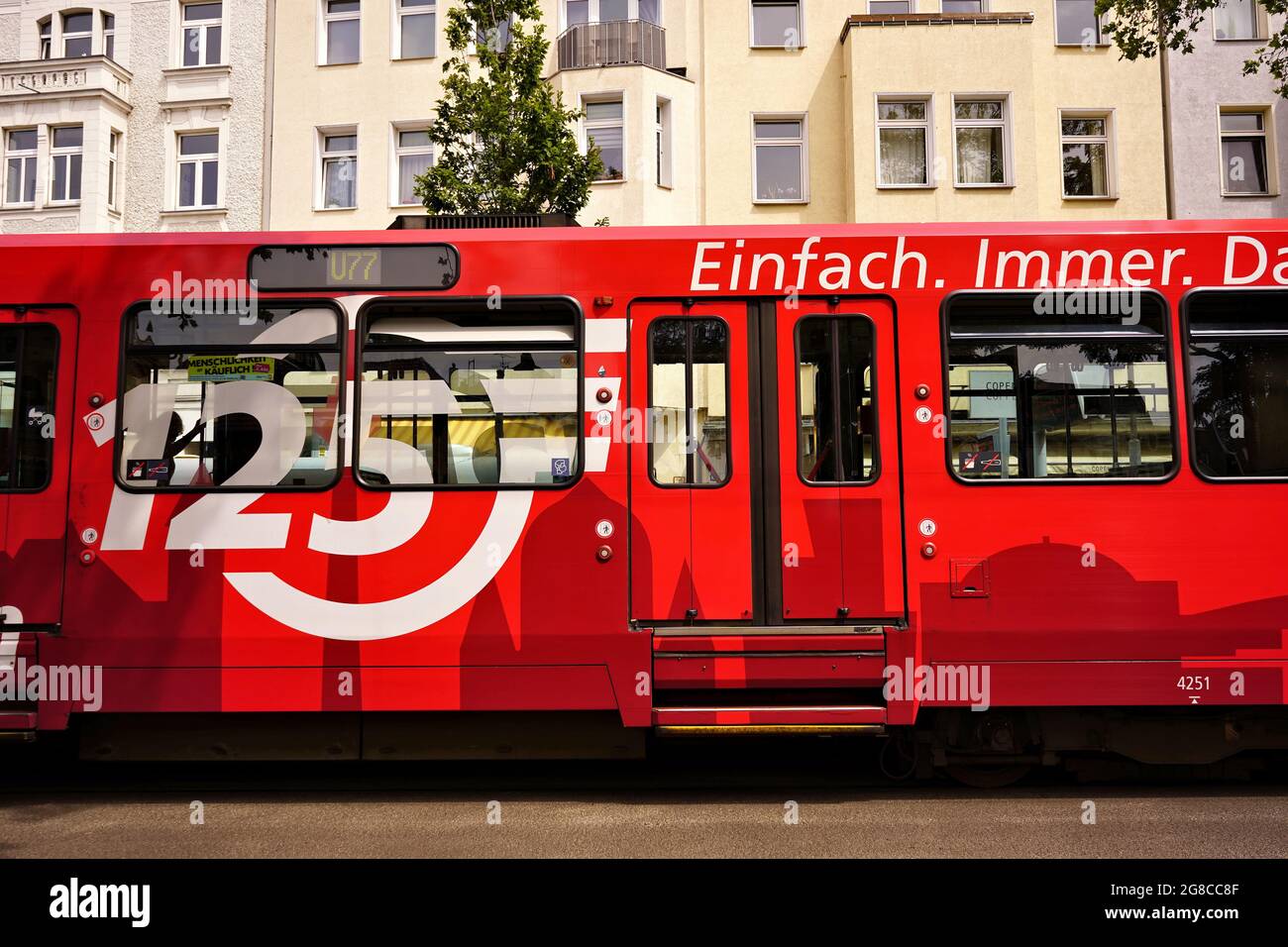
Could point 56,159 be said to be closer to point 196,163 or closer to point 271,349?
point 196,163

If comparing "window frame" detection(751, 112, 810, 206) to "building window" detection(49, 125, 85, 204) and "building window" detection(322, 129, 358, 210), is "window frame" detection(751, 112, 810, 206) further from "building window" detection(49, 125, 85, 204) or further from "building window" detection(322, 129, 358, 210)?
"building window" detection(49, 125, 85, 204)

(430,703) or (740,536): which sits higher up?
(740,536)

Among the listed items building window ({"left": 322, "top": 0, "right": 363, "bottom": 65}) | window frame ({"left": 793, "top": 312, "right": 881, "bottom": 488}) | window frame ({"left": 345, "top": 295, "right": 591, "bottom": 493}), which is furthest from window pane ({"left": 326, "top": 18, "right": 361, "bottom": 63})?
window frame ({"left": 793, "top": 312, "right": 881, "bottom": 488})

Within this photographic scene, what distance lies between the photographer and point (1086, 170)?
16734 millimetres

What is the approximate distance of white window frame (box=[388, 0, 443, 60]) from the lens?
58.2ft

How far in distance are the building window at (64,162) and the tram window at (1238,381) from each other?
19483 mm

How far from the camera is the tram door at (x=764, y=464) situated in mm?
5418

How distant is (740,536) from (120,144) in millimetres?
18154

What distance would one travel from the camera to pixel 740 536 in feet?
17.8

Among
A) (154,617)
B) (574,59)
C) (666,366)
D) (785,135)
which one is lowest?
(154,617)

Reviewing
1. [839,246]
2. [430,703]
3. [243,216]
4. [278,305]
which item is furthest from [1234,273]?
[243,216]

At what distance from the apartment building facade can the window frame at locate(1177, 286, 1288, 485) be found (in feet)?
55.1

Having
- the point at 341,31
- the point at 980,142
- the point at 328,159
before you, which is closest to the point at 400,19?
the point at 341,31

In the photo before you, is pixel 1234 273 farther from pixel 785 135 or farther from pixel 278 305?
pixel 785 135
